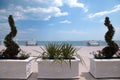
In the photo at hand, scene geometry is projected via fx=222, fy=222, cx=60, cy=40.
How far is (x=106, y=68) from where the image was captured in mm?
5980

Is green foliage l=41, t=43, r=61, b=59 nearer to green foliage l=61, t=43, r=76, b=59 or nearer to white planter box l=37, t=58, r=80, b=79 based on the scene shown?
green foliage l=61, t=43, r=76, b=59

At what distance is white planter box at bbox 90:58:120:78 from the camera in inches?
234

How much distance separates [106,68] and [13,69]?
2.49 meters

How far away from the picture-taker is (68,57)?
600cm

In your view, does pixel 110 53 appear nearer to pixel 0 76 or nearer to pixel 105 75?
pixel 105 75

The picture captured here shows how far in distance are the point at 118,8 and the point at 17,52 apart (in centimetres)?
743

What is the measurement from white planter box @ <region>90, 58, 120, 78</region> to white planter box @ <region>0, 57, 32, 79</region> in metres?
1.88

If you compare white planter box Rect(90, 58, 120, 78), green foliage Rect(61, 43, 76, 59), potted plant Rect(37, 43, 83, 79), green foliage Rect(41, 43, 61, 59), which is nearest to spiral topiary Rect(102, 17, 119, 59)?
white planter box Rect(90, 58, 120, 78)

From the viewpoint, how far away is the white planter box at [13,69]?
19.2ft

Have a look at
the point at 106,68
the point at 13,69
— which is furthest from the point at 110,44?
the point at 13,69

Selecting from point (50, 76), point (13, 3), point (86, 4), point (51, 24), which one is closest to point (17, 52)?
point (50, 76)

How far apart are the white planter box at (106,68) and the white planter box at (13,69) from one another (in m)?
1.88

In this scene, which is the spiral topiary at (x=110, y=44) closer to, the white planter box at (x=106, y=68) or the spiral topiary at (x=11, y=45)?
the white planter box at (x=106, y=68)

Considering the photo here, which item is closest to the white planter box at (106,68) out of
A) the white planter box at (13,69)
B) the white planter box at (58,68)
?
the white planter box at (58,68)
